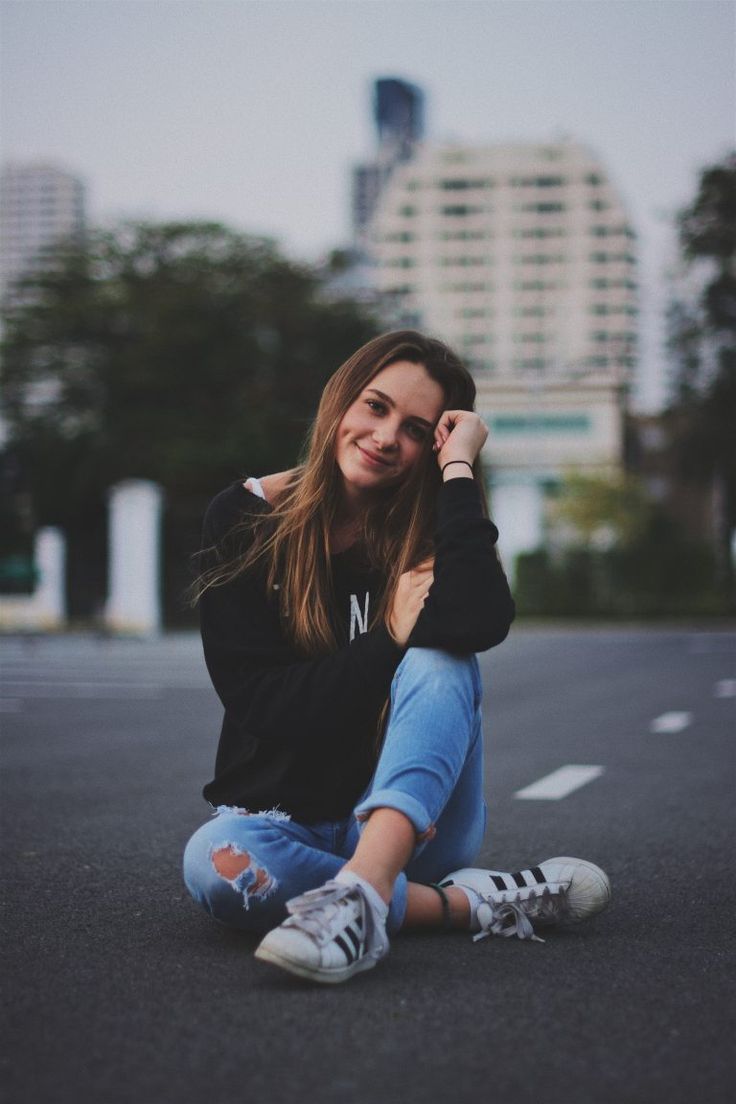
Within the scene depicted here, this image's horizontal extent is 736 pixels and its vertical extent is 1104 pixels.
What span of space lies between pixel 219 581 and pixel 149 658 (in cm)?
1524

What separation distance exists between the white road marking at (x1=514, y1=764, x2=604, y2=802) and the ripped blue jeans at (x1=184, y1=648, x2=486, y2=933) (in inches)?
105

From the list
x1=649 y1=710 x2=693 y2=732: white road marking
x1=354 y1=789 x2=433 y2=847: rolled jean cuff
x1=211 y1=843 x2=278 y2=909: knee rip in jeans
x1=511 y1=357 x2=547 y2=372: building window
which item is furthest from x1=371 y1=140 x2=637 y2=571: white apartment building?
x1=354 y1=789 x2=433 y2=847: rolled jean cuff

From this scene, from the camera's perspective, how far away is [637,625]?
3409 cm

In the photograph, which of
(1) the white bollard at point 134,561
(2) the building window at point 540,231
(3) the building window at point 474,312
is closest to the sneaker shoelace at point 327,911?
(1) the white bollard at point 134,561

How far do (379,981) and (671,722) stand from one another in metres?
7.02

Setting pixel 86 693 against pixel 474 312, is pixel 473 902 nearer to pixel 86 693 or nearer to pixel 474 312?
pixel 86 693

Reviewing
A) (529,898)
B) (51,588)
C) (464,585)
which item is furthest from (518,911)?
(51,588)

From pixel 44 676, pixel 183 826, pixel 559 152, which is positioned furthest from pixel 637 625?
pixel 559 152

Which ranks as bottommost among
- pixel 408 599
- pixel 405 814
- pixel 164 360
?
pixel 164 360

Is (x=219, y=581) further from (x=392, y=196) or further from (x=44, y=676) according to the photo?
(x=392, y=196)

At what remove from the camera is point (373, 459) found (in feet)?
10.7

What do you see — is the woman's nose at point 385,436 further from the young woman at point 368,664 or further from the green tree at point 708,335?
the green tree at point 708,335

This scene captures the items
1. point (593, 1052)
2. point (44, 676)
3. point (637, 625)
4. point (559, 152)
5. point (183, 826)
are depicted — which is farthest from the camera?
point (559, 152)

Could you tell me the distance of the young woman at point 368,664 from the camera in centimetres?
294
